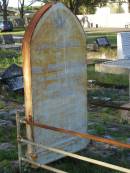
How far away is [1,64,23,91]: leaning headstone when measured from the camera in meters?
10.6

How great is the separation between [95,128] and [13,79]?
4.24m

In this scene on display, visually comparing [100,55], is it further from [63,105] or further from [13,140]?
[63,105]

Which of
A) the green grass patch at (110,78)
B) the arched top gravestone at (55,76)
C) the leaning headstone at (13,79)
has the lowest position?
the green grass patch at (110,78)

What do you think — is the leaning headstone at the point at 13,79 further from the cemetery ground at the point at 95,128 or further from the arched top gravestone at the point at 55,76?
the arched top gravestone at the point at 55,76

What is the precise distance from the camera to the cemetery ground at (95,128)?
522 cm

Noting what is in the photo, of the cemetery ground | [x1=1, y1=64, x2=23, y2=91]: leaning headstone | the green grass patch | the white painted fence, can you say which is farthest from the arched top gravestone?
the white painted fence

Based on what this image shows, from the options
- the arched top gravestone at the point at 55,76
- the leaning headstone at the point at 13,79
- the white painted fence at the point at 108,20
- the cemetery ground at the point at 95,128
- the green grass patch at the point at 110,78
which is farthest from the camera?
the white painted fence at the point at 108,20

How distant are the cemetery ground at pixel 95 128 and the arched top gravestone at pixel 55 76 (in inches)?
11.4

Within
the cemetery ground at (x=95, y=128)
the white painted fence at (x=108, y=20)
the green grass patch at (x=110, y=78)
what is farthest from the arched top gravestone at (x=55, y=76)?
the white painted fence at (x=108, y=20)

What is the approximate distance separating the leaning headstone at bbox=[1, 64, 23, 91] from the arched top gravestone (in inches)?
209

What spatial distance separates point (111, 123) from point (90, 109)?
1.48 meters

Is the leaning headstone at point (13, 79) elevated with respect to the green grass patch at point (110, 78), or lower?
elevated

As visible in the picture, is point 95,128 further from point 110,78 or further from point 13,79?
point 110,78

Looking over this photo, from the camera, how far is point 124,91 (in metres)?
10.8
